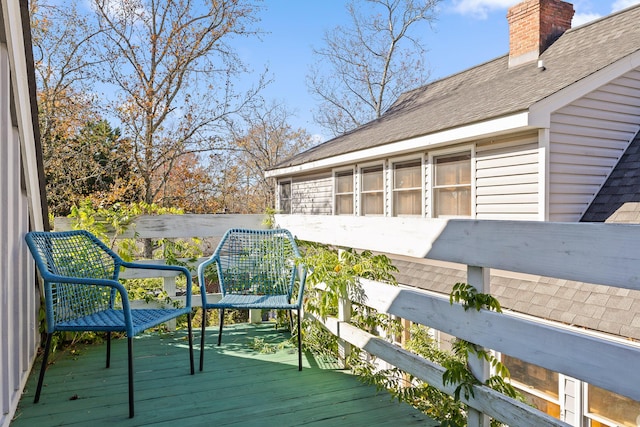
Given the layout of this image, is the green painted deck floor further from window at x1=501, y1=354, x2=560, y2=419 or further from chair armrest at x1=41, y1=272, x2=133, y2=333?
window at x1=501, y1=354, x2=560, y2=419

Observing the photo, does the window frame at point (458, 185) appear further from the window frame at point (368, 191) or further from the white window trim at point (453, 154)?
the window frame at point (368, 191)

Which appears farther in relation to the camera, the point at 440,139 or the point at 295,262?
the point at 440,139

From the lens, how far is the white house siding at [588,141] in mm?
5031

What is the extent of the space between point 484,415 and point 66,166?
968 centimetres

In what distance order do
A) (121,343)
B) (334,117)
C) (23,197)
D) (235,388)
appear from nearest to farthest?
(235,388)
(23,197)
(121,343)
(334,117)

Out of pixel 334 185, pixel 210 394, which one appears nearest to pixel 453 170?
pixel 334 185

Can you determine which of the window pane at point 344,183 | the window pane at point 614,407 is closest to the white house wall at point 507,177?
the window pane at point 614,407

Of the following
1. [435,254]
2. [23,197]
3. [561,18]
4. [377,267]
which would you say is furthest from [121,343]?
[561,18]

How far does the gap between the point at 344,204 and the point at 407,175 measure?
199 cm

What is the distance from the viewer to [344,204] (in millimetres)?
8508

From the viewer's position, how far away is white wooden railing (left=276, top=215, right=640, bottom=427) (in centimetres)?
105

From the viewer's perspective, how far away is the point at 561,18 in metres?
7.27

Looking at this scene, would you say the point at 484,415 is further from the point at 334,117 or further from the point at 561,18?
the point at 334,117

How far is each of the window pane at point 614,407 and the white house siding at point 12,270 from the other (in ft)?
14.1
